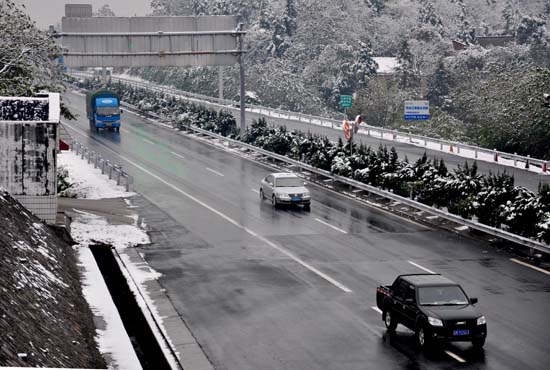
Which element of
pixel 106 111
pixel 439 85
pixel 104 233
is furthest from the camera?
pixel 439 85

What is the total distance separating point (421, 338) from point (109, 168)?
35.8 m

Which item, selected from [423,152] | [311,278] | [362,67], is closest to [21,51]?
[311,278]

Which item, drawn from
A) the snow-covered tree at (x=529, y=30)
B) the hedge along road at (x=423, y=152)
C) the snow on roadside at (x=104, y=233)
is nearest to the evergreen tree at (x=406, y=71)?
the snow-covered tree at (x=529, y=30)

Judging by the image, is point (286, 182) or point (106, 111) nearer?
point (286, 182)

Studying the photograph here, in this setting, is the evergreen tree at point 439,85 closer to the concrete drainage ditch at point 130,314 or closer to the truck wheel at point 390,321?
the concrete drainage ditch at point 130,314

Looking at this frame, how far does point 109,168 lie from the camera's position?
2190 inches

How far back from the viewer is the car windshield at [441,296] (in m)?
22.9

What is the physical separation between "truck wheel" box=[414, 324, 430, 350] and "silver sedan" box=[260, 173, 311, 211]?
900 inches

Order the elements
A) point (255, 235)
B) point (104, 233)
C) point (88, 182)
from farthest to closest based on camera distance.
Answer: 1. point (88, 182)
2. point (255, 235)
3. point (104, 233)

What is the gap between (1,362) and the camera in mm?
15562

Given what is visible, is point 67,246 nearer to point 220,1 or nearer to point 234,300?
point 234,300

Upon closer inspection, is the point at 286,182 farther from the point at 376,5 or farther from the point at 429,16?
the point at 376,5

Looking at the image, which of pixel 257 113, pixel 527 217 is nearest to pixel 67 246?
pixel 527 217

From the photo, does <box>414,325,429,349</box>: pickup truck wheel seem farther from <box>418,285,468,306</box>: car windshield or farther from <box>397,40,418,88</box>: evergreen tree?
<box>397,40,418,88</box>: evergreen tree
